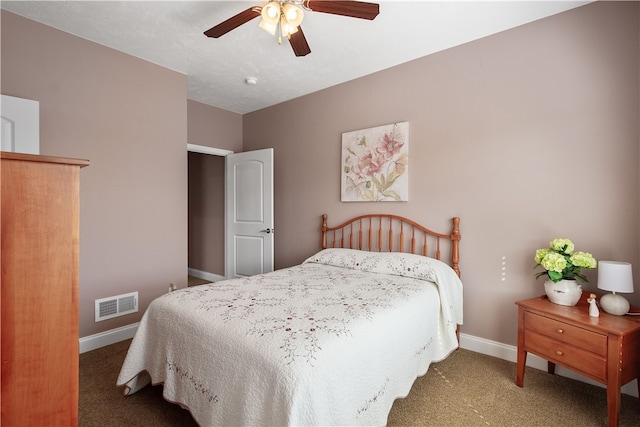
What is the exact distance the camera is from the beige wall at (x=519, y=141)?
204 cm

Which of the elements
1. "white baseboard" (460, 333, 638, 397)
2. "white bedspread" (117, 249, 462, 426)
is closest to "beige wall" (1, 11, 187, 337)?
"white bedspread" (117, 249, 462, 426)

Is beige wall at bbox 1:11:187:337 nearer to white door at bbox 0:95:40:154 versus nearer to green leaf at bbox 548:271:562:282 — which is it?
white door at bbox 0:95:40:154

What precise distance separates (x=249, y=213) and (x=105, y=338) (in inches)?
78.4

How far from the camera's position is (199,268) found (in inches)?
205

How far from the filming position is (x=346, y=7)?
5.67 ft

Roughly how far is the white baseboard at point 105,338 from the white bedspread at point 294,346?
3.20ft

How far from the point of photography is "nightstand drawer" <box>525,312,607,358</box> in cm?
169

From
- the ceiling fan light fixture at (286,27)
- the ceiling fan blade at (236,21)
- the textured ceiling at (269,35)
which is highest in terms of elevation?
the textured ceiling at (269,35)

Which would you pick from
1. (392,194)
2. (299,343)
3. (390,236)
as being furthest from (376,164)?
(299,343)

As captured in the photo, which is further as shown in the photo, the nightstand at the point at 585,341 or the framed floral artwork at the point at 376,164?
the framed floral artwork at the point at 376,164

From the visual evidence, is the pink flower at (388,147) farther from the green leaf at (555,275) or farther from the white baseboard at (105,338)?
the white baseboard at (105,338)

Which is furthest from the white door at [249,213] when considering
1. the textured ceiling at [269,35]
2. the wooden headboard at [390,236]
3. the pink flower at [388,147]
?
the pink flower at [388,147]

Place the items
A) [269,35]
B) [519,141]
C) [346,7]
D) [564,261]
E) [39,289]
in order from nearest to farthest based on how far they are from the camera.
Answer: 1. [39,289]
2. [346,7]
3. [564,261]
4. [519,141]
5. [269,35]

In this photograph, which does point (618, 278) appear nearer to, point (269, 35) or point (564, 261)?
point (564, 261)
